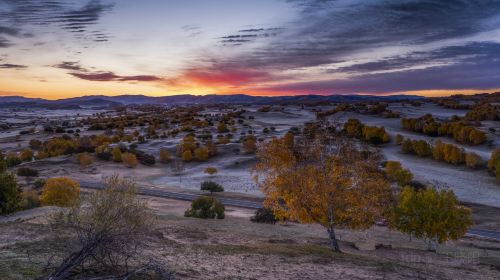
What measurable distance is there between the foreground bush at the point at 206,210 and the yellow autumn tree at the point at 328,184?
46.0ft

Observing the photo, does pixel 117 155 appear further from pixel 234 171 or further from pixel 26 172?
pixel 234 171

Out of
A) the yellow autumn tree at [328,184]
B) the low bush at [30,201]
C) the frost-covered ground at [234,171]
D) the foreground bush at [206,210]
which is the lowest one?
the frost-covered ground at [234,171]

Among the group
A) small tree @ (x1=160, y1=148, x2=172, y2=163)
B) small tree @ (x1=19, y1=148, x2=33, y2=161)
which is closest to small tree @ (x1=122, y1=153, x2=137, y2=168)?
small tree @ (x1=160, y1=148, x2=172, y2=163)

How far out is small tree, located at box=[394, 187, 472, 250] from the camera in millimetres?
33031

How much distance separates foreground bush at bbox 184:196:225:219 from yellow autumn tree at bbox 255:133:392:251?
1402 cm

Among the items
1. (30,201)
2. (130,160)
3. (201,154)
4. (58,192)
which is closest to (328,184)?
(58,192)

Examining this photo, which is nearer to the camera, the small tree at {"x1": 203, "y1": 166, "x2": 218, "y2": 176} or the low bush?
the low bush

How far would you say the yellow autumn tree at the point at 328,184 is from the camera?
24328 millimetres

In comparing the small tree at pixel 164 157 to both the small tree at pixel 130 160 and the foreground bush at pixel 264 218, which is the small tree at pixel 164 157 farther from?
the foreground bush at pixel 264 218

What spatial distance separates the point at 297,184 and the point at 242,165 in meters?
58.0

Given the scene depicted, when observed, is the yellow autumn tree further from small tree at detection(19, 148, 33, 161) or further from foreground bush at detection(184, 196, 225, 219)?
small tree at detection(19, 148, 33, 161)

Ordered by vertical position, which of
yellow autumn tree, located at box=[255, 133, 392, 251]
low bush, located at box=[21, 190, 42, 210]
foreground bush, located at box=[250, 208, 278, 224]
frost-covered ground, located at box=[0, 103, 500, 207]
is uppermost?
yellow autumn tree, located at box=[255, 133, 392, 251]

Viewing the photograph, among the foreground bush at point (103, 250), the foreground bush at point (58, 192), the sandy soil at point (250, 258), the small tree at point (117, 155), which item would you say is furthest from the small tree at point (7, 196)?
the small tree at point (117, 155)

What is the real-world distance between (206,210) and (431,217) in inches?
767
